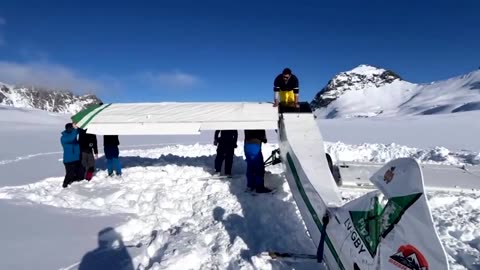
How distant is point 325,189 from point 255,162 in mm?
3077

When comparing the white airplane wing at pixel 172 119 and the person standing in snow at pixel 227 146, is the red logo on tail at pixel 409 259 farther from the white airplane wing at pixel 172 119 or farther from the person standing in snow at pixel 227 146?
the person standing in snow at pixel 227 146

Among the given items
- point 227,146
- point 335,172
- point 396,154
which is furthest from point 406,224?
point 396,154

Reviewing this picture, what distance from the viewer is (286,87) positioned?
8492 mm

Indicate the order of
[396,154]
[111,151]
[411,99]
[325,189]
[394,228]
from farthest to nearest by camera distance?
[411,99] < [396,154] < [111,151] < [325,189] < [394,228]

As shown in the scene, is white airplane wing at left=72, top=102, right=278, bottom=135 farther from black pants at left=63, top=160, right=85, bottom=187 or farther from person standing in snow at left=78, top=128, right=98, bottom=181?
black pants at left=63, top=160, right=85, bottom=187

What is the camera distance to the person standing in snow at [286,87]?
8.43 metres

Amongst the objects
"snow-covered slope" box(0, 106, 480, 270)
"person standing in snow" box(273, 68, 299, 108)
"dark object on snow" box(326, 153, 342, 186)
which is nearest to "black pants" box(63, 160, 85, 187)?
"snow-covered slope" box(0, 106, 480, 270)

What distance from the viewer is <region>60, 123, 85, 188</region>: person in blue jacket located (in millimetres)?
7676

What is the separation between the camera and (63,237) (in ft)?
16.0

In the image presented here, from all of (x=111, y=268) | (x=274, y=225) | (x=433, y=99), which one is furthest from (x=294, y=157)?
(x=433, y=99)

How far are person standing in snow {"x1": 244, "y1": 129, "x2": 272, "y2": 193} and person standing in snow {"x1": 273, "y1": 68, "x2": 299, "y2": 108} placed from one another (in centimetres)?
130

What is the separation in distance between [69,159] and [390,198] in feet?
22.7

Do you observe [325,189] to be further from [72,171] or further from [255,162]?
[72,171]

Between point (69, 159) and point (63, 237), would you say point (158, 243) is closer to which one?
point (63, 237)
